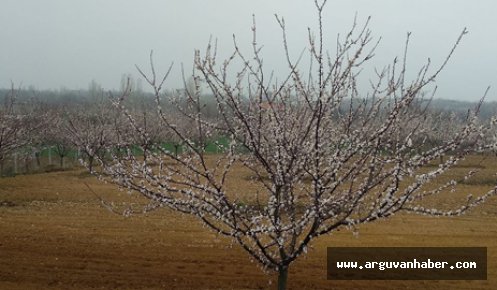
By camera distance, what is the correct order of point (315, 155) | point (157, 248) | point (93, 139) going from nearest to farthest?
point (315, 155) → point (157, 248) → point (93, 139)

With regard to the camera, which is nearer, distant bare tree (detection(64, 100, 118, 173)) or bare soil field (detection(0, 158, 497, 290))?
distant bare tree (detection(64, 100, 118, 173))

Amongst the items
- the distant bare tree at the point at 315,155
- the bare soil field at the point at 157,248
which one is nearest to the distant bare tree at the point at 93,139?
the distant bare tree at the point at 315,155

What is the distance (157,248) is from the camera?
568 inches

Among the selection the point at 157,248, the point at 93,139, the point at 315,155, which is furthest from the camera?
the point at 93,139

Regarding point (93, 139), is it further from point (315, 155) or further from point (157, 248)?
point (315, 155)

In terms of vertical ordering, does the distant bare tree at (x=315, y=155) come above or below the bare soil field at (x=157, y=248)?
above

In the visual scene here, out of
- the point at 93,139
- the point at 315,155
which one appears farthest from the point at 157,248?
the point at 315,155

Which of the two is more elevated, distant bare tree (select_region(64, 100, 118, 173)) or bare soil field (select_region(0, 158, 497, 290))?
distant bare tree (select_region(64, 100, 118, 173))

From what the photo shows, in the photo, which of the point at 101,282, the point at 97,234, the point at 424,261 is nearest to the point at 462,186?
the point at 424,261

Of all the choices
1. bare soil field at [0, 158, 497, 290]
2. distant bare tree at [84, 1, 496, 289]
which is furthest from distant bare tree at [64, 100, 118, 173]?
bare soil field at [0, 158, 497, 290]

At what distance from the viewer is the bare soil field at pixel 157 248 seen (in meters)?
11.5

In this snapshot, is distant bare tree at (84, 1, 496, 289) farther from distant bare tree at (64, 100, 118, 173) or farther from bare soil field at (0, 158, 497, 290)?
bare soil field at (0, 158, 497, 290)

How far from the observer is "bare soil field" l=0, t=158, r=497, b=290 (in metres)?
11.5

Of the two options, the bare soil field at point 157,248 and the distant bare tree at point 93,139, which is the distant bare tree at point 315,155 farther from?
the bare soil field at point 157,248
